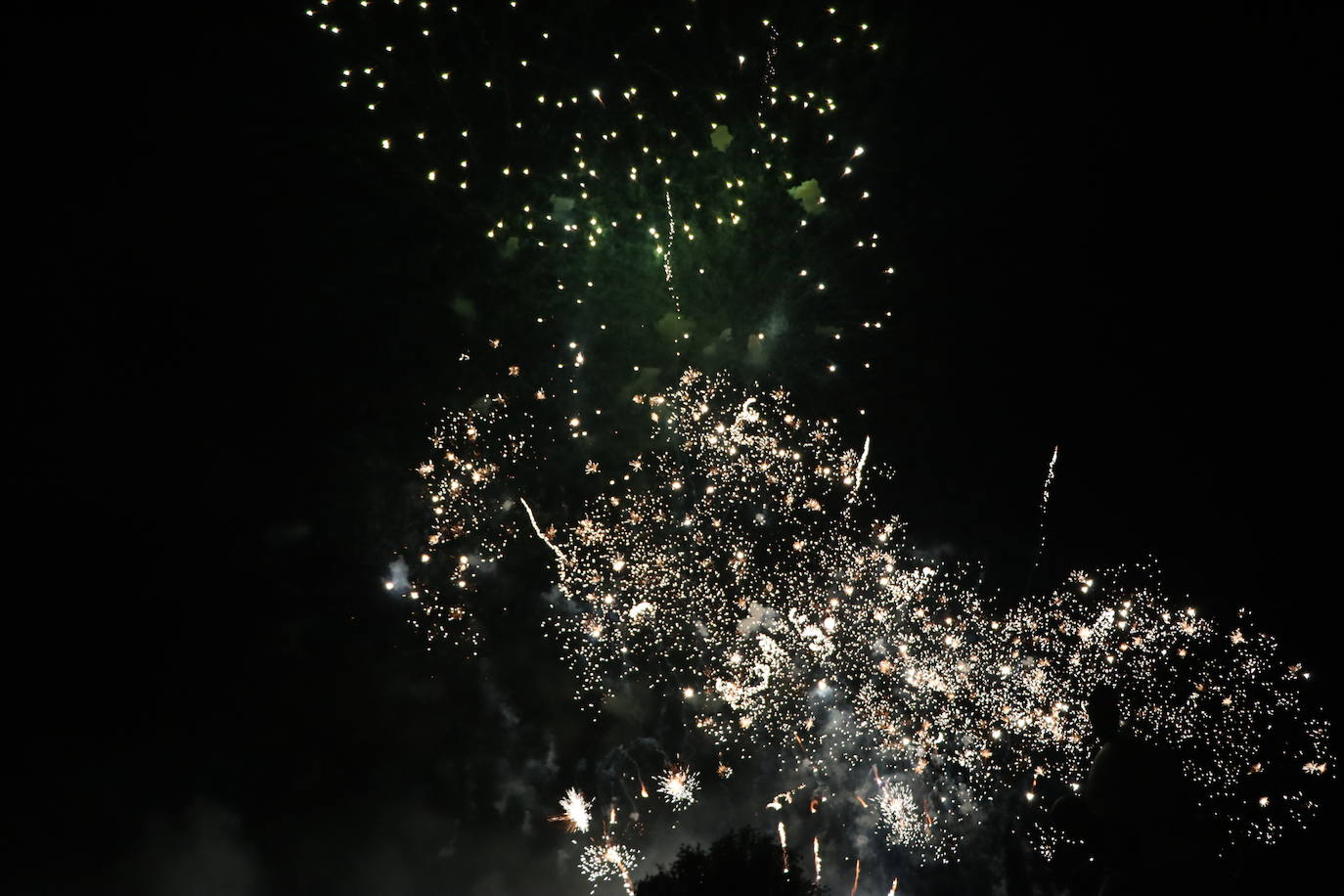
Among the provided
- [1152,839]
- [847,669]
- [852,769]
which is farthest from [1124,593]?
[852,769]

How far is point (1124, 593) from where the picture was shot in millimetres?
13430

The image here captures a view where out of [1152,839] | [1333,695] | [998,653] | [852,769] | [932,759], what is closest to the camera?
[1152,839]

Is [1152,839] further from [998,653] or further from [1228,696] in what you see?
[1228,696]

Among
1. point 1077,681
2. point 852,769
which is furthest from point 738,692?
point 852,769

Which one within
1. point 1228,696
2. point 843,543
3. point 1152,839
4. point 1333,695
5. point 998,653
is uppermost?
point 843,543

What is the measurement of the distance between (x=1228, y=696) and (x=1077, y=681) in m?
4.19

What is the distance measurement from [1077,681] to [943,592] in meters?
3.57

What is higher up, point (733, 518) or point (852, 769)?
point (733, 518)

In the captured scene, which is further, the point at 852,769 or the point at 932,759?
the point at 852,769

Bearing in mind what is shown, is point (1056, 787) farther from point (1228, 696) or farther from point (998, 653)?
point (998, 653)

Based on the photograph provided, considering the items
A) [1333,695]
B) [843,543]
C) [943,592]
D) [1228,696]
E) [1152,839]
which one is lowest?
[1152,839]

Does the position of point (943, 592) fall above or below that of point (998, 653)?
above

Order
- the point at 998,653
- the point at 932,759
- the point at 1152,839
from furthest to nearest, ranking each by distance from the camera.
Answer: the point at 932,759 → the point at 998,653 → the point at 1152,839

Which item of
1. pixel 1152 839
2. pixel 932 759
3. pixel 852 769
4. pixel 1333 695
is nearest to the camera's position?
pixel 1152 839
